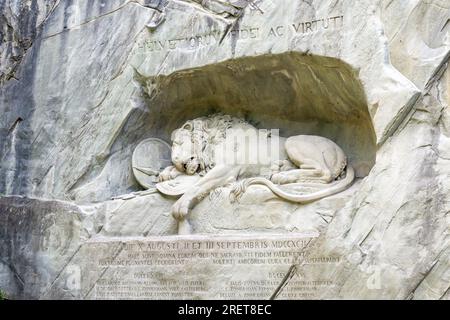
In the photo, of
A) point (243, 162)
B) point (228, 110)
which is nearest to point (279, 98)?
point (228, 110)

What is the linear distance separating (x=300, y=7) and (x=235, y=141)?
1.56m

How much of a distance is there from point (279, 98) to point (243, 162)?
786 mm

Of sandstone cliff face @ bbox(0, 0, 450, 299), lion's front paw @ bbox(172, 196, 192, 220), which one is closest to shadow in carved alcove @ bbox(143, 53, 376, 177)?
sandstone cliff face @ bbox(0, 0, 450, 299)

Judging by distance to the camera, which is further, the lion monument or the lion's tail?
the lion monument

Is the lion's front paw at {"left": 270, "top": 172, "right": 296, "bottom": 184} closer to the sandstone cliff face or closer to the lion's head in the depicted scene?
the sandstone cliff face

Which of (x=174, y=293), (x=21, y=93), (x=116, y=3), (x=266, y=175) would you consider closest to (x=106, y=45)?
(x=116, y=3)

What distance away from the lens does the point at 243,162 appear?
299 inches

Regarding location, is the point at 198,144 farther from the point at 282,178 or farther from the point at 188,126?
the point at 282,178

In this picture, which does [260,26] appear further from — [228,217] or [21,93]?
[21,93]

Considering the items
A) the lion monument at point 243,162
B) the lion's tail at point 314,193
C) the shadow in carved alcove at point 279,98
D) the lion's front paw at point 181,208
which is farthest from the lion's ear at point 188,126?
the lion's tail at point 314,193

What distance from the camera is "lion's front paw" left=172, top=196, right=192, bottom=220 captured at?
7387 mm

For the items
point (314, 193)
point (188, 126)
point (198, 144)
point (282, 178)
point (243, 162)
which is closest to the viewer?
point (314, 193)

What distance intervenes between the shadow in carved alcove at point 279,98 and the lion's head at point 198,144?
0.96 feet

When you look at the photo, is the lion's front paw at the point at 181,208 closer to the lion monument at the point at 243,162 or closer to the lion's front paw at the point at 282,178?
the lion monument at the point at 243,162
